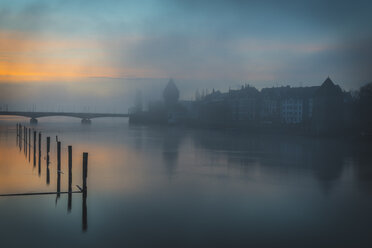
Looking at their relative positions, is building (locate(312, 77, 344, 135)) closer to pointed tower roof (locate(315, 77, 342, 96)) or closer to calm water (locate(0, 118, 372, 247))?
pointed tower roof (locate(315, 77, 342, 96))

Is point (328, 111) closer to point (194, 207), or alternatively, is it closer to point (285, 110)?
point (285, 110)

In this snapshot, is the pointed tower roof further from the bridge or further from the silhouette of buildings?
the bridge

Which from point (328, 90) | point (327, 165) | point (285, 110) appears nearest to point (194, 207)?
point (327, 165)

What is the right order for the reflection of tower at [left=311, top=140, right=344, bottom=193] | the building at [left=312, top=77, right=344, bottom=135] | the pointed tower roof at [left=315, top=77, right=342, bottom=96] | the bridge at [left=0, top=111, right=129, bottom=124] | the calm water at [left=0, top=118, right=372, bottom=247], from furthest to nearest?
the bridge at [left=0, top=111, right=129, bottom=124]
the pointed tower roof at [left=315, top=77, right=342, bottom=96]
the building at [left=312, top=77, right=344, bottom=135]
the reflection of tower at [left=311, top=140, right=344, bottom=193]
the calm water at [left=0, top=118, right=372, bottom=247]

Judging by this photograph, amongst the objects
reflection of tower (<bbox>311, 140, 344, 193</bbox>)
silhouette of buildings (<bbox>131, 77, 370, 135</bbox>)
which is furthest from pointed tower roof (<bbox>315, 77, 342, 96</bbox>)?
reflection of tower (<bbox>311, 140, 344, 193</bbox>)

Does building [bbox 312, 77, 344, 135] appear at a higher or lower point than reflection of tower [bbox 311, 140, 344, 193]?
higher

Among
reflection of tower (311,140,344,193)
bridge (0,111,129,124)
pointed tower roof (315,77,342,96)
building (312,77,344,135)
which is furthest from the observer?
bridge (0,111,129,124)

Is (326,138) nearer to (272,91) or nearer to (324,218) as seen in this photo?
(272,91)

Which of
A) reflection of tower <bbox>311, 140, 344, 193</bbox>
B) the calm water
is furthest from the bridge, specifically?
reflection of tower <bbox>311, 140, 344, 193</bbox>

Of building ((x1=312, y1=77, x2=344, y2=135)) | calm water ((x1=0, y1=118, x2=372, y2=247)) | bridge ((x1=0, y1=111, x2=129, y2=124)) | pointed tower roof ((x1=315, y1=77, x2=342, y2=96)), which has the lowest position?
calm water ((x1=0, y1=118, x2=372, y2=247))

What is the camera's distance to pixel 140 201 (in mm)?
18031

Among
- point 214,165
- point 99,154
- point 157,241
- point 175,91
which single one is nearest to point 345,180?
point 214,165

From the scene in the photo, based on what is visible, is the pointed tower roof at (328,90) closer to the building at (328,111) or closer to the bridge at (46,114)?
the building at (328,111)

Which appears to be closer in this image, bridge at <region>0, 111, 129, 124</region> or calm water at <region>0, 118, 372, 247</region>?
calm water at <region>0, 118, 372, 247</region>
